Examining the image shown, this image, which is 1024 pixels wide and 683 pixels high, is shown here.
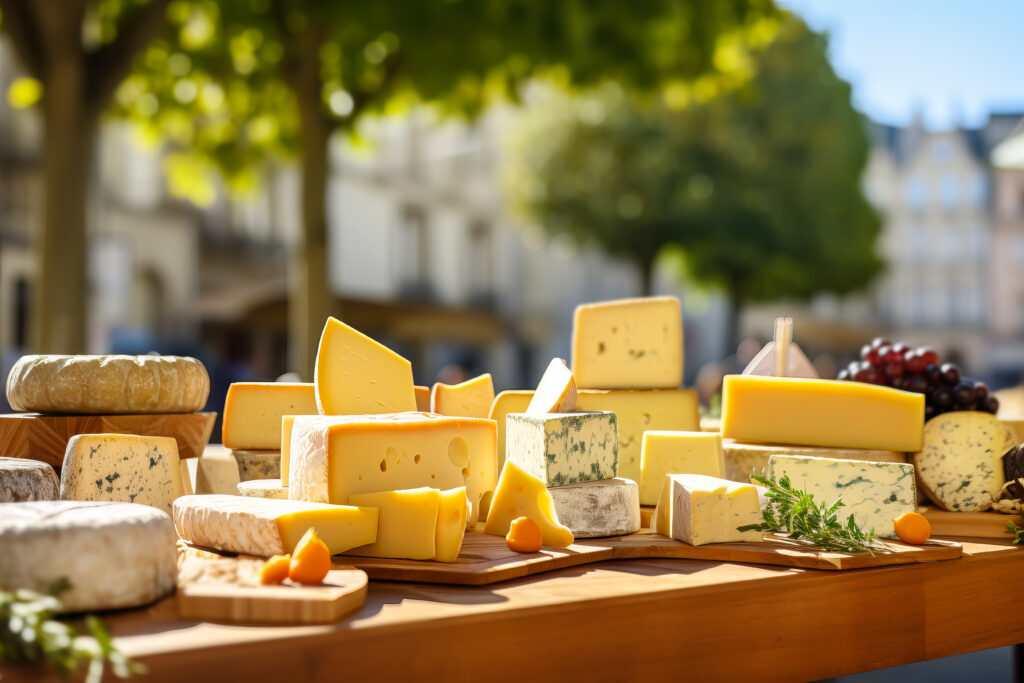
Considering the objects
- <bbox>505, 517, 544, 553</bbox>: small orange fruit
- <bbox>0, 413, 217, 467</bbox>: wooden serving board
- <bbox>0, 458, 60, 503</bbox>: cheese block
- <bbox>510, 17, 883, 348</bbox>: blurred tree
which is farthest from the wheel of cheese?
<bbox>510, 17, 883, 348</bbox>: blurred tree

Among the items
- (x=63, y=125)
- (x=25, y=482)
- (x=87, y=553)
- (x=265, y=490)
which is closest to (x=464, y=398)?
(x=265, y=490)

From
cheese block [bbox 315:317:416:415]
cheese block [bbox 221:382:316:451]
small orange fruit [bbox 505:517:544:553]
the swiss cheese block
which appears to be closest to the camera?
small orange fruit [bbox 505:517:544:553]

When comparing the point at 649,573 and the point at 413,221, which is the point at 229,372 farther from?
the point at 413,221

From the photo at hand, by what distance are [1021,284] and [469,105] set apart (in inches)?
1263

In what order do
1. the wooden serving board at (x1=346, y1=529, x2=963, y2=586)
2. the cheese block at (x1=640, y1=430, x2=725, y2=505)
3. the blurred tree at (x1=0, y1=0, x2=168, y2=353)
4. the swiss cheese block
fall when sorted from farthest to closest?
the blurred tree at (x1=0, y1=0, x2=168, y2=353), the swiss cheese block, the cheese block at (x1=640, y1=430, x2=725, y2=505), the wooden serving board at (x1=346, y1=529, x2=963, y2=586)

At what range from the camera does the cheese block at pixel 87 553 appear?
3.45 ft

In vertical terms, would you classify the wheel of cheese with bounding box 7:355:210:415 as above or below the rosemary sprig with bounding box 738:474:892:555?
above

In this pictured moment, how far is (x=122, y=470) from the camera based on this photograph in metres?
1.56

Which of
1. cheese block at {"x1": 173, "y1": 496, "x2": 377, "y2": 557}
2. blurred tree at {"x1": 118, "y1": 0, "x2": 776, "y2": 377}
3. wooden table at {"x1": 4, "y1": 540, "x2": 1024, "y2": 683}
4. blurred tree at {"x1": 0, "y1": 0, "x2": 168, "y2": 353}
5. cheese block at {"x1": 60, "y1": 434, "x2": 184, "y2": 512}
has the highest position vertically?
blurred tree at {"x1": 118, "y1": 0, "x2": 776, "y2": 377}

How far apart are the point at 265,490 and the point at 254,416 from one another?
38cm

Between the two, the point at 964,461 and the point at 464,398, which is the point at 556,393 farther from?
the point at 964,461

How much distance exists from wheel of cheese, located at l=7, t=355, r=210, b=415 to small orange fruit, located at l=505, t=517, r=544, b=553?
71cm

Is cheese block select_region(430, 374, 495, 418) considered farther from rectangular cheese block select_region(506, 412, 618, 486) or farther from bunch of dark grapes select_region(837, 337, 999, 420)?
bunch of dark grapes select_region(837, 337, 999, 420)

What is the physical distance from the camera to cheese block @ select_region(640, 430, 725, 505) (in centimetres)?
187
